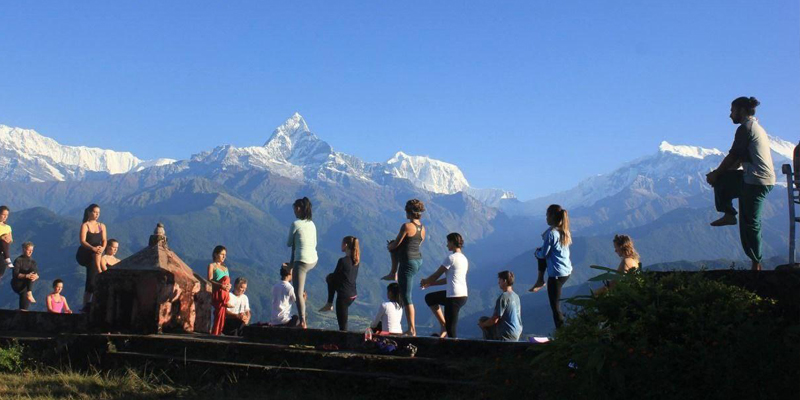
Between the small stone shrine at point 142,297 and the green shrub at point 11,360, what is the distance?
1145 millimetres

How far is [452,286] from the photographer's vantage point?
38.3 ft

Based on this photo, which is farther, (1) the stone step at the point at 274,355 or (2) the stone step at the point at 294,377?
(1) the stone step at the point at 274,355

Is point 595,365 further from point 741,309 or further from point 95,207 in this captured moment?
point 95,207

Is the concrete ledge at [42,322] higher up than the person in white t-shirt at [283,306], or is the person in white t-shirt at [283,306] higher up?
the person in white t-shirt at [283,306]

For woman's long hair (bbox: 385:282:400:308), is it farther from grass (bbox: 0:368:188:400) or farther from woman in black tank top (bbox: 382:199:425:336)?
grass (bbox: 0:368:188:400)

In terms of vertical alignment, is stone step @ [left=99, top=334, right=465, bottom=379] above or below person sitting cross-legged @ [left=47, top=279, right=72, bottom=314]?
below

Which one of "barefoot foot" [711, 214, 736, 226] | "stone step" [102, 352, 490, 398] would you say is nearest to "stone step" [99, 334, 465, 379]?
"stone step" [102, 352, 490, 398]

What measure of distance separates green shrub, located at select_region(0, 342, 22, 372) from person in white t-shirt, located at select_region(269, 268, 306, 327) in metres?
3.89

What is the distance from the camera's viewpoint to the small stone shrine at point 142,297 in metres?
12.1

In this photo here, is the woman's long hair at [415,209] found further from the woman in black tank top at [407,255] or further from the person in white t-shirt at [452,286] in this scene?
the person in white t-shirt at [452,286]

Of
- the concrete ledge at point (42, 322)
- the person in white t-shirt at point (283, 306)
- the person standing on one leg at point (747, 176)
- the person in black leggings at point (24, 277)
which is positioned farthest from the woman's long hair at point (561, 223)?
the person in black leggings at point (24, 277)

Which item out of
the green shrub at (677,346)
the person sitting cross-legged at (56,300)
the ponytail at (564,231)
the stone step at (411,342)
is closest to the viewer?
the green shrub at (677,346)

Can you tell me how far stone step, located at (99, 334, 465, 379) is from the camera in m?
9.04

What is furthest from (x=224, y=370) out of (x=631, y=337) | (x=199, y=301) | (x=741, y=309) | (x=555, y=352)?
(x=741, y=309)
